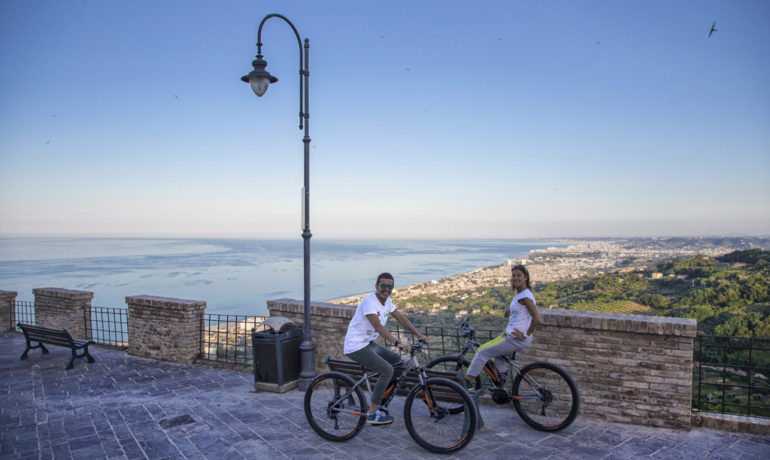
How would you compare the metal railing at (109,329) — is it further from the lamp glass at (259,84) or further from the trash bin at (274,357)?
the lamp glass at (259,84)

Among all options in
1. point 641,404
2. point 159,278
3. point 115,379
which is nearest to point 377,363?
point 641,404

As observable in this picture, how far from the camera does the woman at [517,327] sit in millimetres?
4754

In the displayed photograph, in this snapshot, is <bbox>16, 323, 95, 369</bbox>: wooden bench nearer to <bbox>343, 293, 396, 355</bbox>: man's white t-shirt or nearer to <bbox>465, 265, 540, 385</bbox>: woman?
<bbox>343, 293, 396, 355</bbox>: man's white t-shirt

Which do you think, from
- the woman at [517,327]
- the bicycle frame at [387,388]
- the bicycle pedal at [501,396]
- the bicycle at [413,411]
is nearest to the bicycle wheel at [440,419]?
the bicycle at [413,411]

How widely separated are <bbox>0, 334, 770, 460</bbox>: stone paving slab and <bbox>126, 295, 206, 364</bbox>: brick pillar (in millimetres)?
1613

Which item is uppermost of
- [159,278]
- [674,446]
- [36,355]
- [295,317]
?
[295,317]

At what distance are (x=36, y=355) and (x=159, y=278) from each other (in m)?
83.1

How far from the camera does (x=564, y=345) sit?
5.43 m

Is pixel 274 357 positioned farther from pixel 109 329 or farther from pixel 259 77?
pixel 109 329

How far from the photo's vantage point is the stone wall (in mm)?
4930

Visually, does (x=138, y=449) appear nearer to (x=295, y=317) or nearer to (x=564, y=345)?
(x=295, y=317)

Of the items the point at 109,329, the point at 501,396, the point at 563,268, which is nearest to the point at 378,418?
the point at 501,396

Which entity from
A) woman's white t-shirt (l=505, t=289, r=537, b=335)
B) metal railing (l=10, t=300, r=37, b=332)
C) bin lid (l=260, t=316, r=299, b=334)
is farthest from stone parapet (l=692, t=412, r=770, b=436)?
metal railing (l=10, t=300, r=37, b=332)

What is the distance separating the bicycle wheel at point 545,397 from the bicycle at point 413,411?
747 millimetres
